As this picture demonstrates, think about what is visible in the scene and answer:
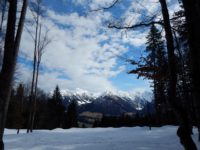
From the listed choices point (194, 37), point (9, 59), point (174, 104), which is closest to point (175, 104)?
point (174, 104)

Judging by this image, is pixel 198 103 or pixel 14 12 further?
pixel 14 12

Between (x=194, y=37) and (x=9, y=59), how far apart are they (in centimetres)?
389

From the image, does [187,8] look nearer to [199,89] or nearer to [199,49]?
[199,49]

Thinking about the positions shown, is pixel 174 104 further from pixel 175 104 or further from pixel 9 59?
pixel 9 59

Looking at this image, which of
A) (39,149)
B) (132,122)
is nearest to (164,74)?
(39,149)

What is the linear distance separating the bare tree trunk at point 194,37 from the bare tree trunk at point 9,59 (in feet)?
12.2

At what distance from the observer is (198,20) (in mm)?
3463

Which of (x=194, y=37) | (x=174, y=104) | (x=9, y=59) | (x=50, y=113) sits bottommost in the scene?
(x=174, y=104)

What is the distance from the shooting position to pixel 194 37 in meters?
3.51

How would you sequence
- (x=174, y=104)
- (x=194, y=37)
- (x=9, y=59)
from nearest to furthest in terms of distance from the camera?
(x=194, y=37) → (x=174, y=104) → (x=9, y=59)

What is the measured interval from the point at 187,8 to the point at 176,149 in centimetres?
844

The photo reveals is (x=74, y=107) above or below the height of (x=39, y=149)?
above

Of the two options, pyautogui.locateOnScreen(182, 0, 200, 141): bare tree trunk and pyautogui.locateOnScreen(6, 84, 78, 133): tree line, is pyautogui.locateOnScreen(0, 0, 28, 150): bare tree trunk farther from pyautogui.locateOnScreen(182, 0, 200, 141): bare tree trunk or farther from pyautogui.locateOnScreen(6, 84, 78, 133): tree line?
pyautogui.locateOnScreen(6, 84, 78, 133): tree line

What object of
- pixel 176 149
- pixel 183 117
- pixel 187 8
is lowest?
pixel 176 149
